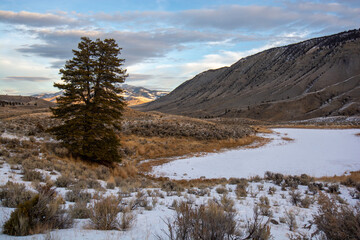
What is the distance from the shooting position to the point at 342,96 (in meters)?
73.1

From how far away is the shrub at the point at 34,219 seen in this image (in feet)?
10.4

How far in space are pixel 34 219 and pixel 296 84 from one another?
10296 centimetres

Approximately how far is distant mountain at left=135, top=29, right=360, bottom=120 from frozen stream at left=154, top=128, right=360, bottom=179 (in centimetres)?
5574

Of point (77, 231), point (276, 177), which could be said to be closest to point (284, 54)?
point (276, 177)

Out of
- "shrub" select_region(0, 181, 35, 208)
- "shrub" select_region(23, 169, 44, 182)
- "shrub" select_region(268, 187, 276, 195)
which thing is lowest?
"shrub" select_region(268, 187, 276, 195)

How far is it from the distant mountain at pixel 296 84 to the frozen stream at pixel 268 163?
55.7m

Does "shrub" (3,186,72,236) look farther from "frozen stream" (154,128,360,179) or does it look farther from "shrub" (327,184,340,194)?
"frozen stream" (154,128,360,179)

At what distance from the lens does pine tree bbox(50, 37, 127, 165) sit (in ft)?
41.4

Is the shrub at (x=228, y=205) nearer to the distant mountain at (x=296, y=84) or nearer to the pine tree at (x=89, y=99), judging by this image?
the pine tree at (x=89, y=99)

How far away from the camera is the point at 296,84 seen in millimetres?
91562

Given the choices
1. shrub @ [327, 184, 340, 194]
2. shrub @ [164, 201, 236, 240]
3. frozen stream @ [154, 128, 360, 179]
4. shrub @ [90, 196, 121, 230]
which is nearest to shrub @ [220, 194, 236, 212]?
shrub @ [164, 201, 236, 240]

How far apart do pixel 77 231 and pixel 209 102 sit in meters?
125

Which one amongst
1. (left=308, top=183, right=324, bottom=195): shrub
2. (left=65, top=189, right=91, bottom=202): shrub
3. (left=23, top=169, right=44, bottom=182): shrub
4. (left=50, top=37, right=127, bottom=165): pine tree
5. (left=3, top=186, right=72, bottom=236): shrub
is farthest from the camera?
(left=50, top=37, right=127, bottom=165): pine tree

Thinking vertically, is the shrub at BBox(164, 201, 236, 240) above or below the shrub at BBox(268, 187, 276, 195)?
above
